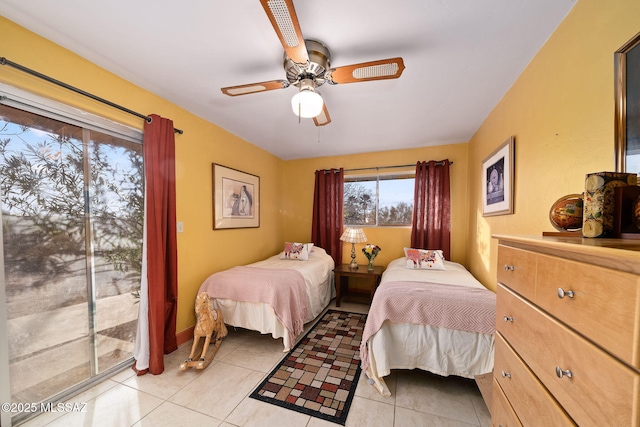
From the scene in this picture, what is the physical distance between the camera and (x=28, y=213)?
143 centimetres

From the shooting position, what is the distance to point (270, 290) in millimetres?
2164

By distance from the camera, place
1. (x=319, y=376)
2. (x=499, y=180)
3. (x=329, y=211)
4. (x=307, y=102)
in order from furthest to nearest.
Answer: (x=329, y=211) < (x=499, y=180) < (x=319, y=376) < (x=307, y=102)

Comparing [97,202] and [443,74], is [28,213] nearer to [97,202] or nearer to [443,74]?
[97,202]

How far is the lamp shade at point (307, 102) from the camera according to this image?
1.51 metres

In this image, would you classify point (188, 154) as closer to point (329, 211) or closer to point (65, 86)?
point (65, 86)

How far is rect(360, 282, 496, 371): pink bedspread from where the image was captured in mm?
1646

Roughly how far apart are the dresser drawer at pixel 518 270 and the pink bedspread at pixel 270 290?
68.0 inches

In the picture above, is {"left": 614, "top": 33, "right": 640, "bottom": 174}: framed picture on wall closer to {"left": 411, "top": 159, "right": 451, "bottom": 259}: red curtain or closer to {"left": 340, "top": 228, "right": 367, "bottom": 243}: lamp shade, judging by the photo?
{"left": 411, "top": 159, "right": 451, "bottom": 259}: red curtain

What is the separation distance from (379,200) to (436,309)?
7.55 ft

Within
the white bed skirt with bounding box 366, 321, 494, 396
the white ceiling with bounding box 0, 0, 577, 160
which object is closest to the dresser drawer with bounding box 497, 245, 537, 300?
the white bed skirt with bounding box 366, 321, 494, 396

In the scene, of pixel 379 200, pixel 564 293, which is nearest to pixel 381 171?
pixel 379 200

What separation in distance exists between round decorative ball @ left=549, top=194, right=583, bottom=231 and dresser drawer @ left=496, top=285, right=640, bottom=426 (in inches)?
13.4

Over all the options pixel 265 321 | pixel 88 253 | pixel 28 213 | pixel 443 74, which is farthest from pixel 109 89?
pixel 443 74

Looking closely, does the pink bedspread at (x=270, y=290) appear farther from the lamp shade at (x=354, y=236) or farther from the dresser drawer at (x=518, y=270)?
the dresser drawer at (x=518, y=270)
